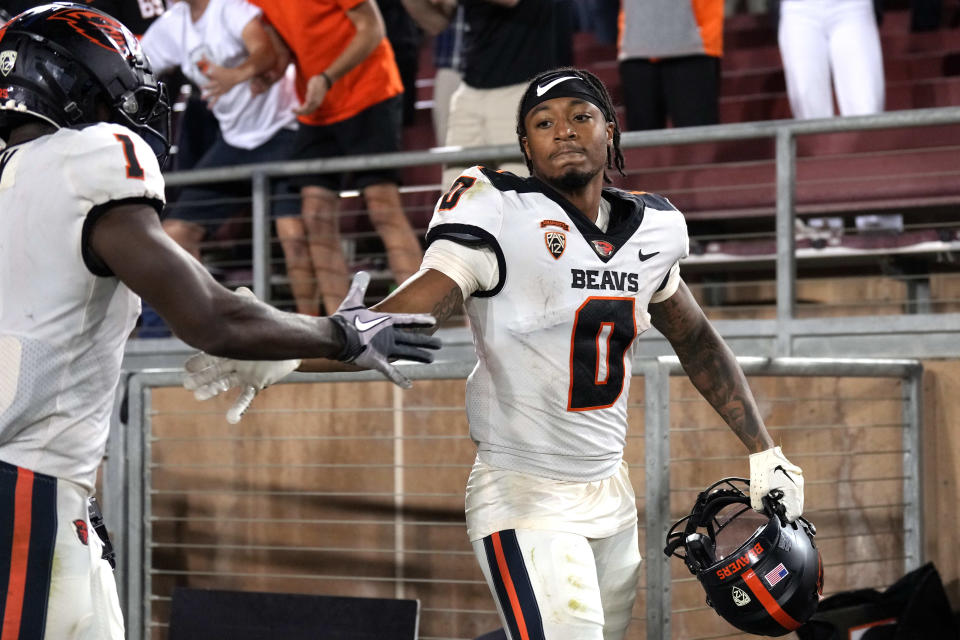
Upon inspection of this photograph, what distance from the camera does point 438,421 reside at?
5.05 metres

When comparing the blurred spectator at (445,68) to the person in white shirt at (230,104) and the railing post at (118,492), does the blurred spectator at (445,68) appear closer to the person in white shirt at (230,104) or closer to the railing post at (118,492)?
the person in white shirt at (230,104)

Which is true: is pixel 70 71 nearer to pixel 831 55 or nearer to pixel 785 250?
pixel 785 250

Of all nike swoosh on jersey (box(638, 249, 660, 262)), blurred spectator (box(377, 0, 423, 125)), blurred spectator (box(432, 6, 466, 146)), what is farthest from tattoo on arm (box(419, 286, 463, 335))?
blurred spectator (box(377, 0, 423, 125))

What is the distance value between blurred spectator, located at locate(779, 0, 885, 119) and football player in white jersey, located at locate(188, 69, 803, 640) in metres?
2.61

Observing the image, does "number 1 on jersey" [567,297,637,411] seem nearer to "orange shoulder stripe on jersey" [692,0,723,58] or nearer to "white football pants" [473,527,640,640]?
"white football pants" [473,527,640,640]

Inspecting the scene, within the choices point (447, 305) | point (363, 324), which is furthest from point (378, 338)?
point (447, 305)

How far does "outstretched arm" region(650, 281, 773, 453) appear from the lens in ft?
11.6

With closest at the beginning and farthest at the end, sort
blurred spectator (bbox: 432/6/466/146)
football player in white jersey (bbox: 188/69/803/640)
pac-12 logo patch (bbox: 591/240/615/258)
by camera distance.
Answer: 1. football player in white jersey (bbox: 188/69/803/640)
2. pac-12 logo patch (bbox: 591/240/615/258)
3. blurred spectator (bbox: 432/6/466/146)

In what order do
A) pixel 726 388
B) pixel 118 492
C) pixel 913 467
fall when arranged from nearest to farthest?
1. pixel 726 388
2. pixel 118 492
3. pixel 913 467

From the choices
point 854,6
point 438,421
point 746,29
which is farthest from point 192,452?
point 746,29

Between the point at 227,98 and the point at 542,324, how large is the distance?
3313mm

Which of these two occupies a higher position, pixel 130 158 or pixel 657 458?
pixel 130 158

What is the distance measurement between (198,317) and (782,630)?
6.34 feet

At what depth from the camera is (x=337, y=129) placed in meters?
5.73
